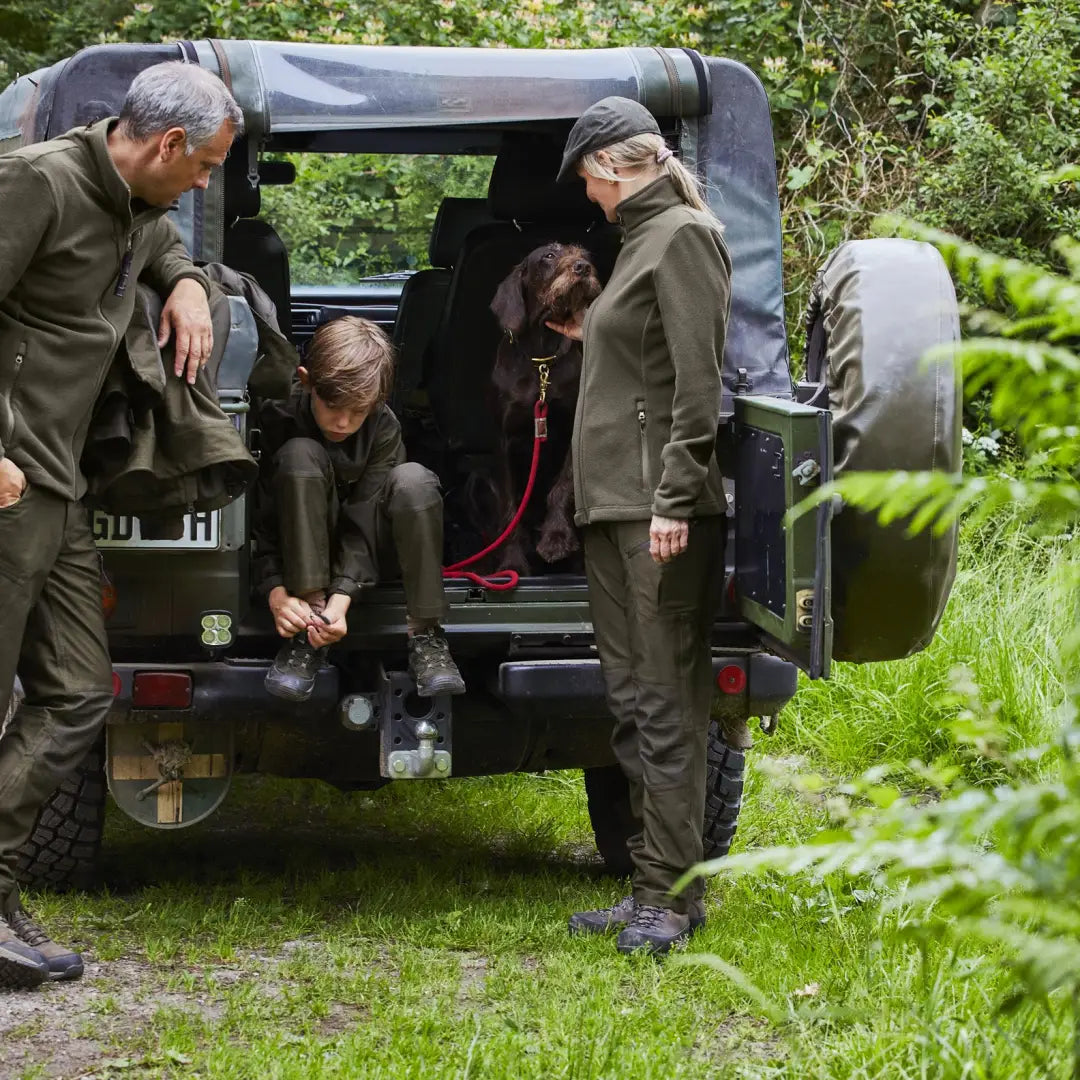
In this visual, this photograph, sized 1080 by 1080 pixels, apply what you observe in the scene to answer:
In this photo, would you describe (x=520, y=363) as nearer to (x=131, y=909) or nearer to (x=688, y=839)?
(x=688, y=839)

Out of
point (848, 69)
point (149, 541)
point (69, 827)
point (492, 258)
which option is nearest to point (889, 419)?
point (149, 541)

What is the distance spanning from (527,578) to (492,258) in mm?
1427

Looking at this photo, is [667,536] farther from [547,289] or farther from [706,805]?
[706,805]

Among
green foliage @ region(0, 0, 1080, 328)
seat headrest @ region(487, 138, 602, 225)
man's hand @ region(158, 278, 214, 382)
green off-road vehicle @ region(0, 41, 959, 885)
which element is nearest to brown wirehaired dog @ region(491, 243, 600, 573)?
green off-road vehicle @ region(0, 41, 959, 885)

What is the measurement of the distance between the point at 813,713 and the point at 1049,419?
16.4 feet

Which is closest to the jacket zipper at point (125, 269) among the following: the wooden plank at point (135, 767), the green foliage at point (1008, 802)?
the wooden plank at point (135, 767)

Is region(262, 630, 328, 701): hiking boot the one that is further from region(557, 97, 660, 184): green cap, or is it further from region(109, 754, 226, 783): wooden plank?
region(557, 97, 660, 184): green cap

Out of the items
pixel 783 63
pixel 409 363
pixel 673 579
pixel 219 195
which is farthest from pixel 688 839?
pixel 783 63

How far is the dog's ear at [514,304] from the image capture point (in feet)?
16.7

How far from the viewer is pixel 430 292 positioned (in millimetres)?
6648

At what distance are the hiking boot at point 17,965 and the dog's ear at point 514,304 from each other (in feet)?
7.51

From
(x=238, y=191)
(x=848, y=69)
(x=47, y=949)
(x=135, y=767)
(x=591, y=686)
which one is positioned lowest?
(x=47, y=949)

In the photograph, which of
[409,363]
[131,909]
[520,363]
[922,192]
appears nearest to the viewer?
[131,909]

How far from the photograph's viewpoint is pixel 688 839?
424 cm
